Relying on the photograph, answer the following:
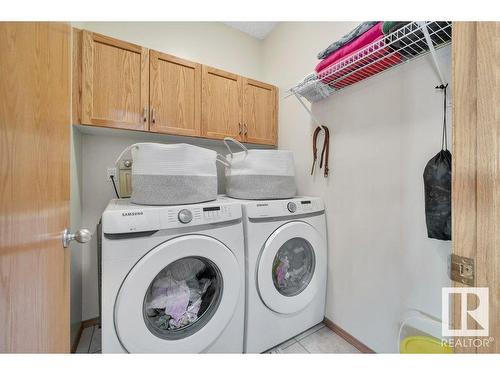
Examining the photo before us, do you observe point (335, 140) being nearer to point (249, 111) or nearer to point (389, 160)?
point (389, 160)

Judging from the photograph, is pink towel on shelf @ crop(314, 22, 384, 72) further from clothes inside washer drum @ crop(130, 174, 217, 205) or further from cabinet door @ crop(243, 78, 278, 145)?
clothes inside washer drum @ crop(130, 174, 217, 205)

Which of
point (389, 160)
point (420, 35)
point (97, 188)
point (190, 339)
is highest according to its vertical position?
point (420, 35)

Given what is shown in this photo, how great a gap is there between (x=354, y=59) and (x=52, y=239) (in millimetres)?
1457

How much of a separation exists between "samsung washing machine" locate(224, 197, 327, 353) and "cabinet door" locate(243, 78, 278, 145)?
0.74m

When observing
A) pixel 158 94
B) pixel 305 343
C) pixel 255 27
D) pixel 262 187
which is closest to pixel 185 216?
pixel 262 187

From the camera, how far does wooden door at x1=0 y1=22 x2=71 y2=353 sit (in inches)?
14.0

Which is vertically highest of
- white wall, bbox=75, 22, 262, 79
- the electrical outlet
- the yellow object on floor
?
white wall, bbox=75, 22, 262, 79

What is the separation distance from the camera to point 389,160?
1.17 metres

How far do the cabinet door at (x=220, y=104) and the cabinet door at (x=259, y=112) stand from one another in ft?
0.24

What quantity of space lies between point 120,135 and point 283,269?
1517mm

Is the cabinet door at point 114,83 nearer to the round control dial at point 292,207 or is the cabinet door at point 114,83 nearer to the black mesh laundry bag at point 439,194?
the round control dial at point 292,207

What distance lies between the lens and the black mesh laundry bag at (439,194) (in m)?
0.86

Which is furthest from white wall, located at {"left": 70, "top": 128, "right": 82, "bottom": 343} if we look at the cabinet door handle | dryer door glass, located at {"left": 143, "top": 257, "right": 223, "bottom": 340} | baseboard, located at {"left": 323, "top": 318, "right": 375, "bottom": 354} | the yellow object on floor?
the yellow object on floor
